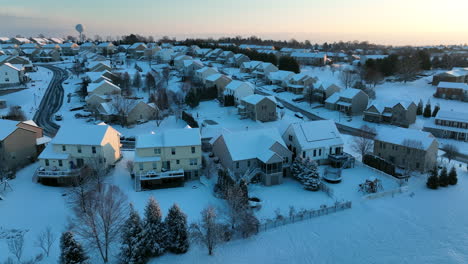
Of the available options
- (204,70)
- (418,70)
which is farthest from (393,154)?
(418,70)

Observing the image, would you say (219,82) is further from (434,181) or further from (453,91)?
(453,91)

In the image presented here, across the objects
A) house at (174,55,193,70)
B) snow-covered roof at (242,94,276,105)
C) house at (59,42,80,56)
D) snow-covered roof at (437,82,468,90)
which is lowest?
snow-covered roof at (242,94,276,105)

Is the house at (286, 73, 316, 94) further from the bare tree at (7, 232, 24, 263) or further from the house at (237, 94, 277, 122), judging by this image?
the bare tree at (7, 232, 24, 263)

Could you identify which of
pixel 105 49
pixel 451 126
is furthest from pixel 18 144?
pixel 105 49

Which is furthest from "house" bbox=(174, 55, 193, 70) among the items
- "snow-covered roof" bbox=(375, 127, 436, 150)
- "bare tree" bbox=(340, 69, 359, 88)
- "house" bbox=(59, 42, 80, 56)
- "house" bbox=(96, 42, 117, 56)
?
"snow-covered roof" bbox=(375, 127, 436, 150)

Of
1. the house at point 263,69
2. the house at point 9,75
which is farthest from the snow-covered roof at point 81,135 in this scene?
the house at point 263,69

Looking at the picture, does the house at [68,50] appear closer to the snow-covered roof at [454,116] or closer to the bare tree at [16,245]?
the bare tree at [16,245]
